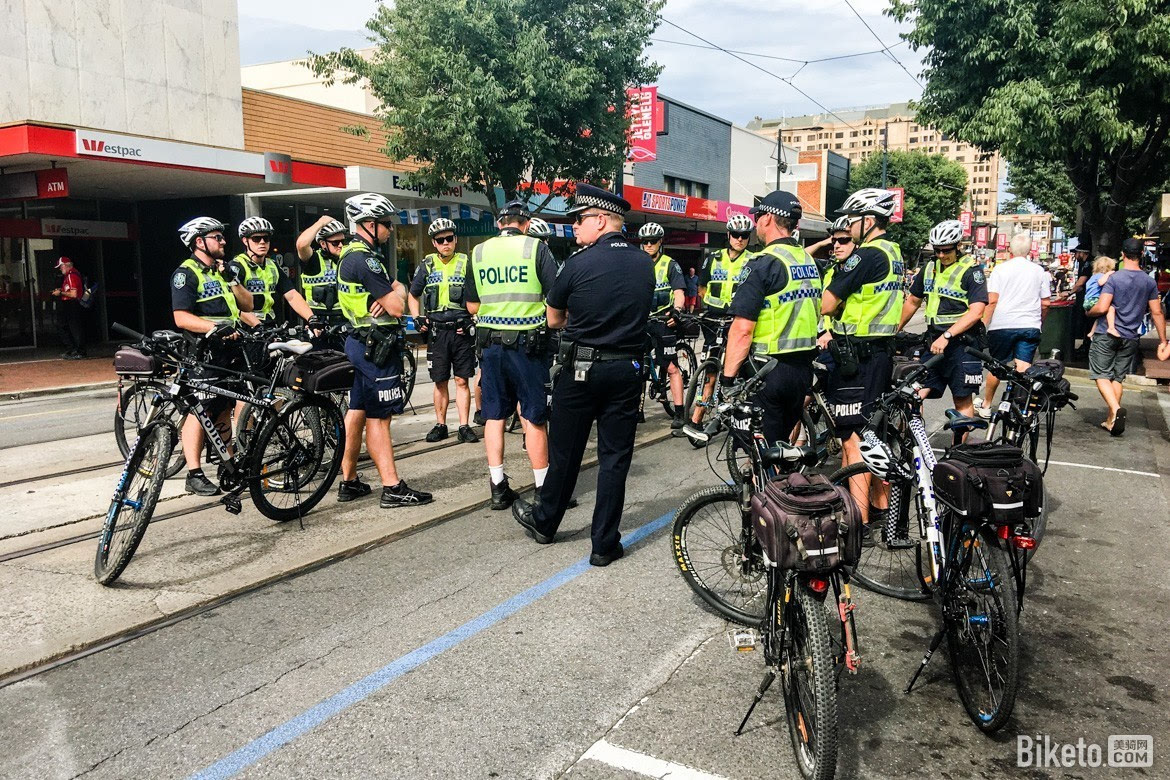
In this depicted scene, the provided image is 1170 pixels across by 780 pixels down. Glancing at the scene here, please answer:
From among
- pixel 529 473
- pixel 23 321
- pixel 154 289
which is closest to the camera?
pixel 529 473

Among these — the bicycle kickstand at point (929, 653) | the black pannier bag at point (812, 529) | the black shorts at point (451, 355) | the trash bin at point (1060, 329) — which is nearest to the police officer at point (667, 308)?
the black shorts at point (451, 355)

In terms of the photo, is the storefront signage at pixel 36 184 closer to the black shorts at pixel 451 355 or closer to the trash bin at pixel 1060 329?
the black shorts at pixel 451 355

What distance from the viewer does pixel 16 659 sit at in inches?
155

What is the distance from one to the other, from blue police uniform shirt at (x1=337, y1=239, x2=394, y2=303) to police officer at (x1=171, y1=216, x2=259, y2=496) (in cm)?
96

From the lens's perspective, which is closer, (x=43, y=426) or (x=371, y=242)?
(x=371, y=242)

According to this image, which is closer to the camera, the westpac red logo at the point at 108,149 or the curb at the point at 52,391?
the curb at the point at 52,391

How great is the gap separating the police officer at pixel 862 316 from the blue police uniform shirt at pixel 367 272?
9.61ft

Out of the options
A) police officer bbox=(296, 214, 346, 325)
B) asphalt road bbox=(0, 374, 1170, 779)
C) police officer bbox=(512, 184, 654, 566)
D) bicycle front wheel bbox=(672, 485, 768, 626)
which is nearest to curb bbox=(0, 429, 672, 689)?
asphalt road bbox=(0, 374, 1170, 779)

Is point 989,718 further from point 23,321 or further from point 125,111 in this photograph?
point 23,321

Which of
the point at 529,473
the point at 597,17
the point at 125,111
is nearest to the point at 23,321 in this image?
the point at 125,111

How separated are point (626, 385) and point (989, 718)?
2.46 metres

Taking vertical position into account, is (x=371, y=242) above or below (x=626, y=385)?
above

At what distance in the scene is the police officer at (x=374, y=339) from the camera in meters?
6.20

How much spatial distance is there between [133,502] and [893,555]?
13.5ft
